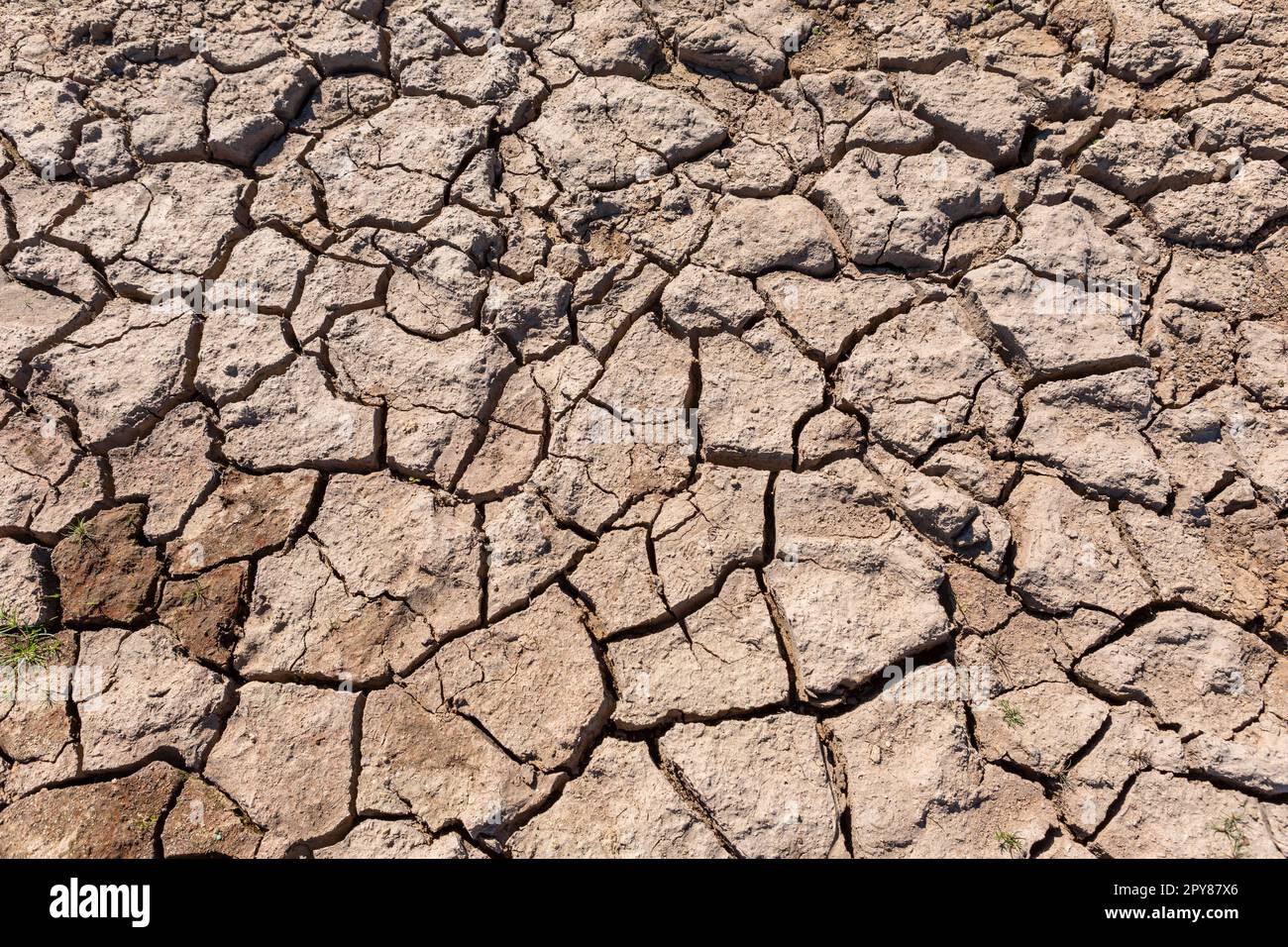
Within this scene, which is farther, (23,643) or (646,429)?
(646,429)

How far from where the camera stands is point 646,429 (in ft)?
8.25

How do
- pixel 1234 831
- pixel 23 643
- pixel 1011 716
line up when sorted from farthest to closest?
pixel 23 643, pixel 1011 716, pixel 1234 831

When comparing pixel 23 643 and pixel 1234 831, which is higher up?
pixel 23 643

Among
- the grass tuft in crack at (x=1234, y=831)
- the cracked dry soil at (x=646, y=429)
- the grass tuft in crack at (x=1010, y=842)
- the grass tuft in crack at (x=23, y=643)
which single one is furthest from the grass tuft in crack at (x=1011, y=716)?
the grass tuft in crack at (x=23, y=643)

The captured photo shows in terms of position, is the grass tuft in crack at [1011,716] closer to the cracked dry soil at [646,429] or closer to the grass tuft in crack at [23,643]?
the cracked dry soil at [646,429]

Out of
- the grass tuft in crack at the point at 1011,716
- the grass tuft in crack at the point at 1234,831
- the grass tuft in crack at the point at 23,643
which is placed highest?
the grass tuft in crack at the point at 23,643

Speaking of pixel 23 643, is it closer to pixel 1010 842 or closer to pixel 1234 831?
pixel 1010 842

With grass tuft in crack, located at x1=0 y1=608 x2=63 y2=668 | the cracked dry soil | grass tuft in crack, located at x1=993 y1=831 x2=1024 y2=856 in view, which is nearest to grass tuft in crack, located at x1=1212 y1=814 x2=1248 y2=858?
the cracked dry soil

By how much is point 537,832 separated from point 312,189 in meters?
2.47

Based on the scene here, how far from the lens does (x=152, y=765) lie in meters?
2.17

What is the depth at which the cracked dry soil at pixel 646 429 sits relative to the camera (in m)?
2.09

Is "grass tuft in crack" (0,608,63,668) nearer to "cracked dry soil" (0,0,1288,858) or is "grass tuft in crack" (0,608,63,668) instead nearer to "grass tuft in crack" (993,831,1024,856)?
"cracked dry soil" (0,0,1288,858)

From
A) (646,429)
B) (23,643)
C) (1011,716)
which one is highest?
(646,429)

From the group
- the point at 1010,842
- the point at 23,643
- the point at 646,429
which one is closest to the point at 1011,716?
the point at 1010,842
